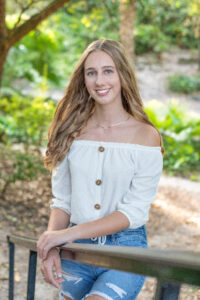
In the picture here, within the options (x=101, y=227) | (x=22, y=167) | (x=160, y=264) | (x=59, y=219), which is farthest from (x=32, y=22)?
(x=160, y=264)

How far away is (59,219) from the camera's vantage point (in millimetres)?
2133

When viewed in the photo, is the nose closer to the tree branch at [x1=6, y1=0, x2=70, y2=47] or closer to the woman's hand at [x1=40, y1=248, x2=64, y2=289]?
the woman's hand at [x1=40, y1=248, x2=64, y2=289]

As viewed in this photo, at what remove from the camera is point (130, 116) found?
220 centimetres

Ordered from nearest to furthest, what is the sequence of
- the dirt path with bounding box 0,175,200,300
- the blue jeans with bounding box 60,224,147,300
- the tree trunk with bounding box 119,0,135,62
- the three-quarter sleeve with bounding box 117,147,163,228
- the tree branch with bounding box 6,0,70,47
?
the blue jeans with bounding box 60,224,147,300
the three-quarter sleeve with bounding box 117,147,163,228
the dirt path with bounding box 0,175,200,300
the tree branch with bounding box 6,0,70,47
the tree trunk with bounding box 119,0,135,62

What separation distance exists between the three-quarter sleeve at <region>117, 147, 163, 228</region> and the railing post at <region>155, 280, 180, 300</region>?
3.18 ft

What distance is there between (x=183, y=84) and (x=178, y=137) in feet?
30.2

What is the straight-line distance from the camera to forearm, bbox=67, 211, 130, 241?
185 centimetres

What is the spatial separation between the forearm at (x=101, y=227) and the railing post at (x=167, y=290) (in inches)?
35.7

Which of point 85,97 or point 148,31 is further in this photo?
point 148,31

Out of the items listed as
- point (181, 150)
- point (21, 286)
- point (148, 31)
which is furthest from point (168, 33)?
point (21, 286)

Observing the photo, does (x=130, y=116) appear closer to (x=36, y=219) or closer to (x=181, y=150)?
(x=36, y=219)

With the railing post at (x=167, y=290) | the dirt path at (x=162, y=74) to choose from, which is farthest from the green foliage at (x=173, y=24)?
the railing post at (x=167, y=290)

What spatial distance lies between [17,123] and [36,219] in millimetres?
1864

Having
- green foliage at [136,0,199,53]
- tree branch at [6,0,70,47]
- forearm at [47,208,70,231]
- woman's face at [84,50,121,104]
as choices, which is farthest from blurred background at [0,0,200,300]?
woman's face at [84,50,121,104]
